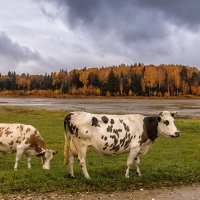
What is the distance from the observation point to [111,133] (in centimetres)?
1178

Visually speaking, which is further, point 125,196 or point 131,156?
point 131,156

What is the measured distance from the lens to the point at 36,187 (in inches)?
422

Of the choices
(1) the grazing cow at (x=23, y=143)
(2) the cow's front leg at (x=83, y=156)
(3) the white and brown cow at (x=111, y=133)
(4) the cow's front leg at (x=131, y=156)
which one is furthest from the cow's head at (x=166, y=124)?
(1) the grazing cow at (x=23, y=143)

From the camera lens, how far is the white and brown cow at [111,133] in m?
11.6

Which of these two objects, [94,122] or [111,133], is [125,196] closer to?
[111,133]

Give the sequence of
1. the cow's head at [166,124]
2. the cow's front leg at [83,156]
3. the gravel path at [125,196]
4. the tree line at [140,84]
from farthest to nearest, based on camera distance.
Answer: the tree line at [140,84] < the cow's head at [166,124] < the cow's front leg at [83,156] < the gravel path at [125,196]

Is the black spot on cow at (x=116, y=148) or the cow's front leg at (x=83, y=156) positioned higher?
the black spot on cow at (x=116, y=148)

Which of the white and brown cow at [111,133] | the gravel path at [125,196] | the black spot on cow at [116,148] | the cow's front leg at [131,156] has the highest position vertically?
the white and brown cow at [111,133]

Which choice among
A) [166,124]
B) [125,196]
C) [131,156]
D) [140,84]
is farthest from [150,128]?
[140,84]

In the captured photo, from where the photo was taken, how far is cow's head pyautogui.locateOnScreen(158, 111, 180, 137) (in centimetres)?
1214

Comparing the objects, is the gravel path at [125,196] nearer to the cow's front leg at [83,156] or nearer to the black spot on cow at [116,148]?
the cow's front leg at [83,156]

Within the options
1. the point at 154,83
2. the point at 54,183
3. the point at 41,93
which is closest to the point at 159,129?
the point at 54,183

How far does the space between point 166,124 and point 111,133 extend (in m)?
1.94

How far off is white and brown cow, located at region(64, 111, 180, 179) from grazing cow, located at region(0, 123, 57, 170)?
10.0 ft
